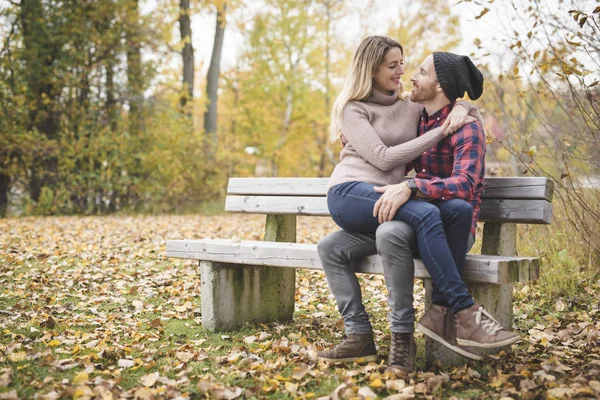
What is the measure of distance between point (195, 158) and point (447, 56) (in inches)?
424

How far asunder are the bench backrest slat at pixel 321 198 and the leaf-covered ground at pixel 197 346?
2.51 ft

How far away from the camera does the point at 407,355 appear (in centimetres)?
289

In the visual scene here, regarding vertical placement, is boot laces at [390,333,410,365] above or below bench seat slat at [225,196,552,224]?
below

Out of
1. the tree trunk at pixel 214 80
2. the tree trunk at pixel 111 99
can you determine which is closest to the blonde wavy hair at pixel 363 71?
the tree trunk at pixel 111 99

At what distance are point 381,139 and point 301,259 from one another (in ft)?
2.67

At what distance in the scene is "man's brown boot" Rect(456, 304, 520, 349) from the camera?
106 inches

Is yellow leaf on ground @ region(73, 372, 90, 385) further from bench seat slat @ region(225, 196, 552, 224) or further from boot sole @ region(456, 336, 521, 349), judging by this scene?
boot sole @ region(456, 336, 521, 349)

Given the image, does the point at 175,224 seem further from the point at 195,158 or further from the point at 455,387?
the point at 455,387

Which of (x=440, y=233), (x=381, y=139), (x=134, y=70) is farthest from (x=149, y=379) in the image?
(x=134, y=70)

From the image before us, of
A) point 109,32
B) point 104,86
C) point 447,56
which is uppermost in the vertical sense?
point 109,32

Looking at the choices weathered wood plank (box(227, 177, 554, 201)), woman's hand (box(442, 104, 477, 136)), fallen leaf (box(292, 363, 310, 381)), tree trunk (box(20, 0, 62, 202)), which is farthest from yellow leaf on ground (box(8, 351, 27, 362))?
tree trunk (box(20, 0, 62, 202))

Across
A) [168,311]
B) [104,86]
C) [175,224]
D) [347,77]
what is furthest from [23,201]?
[347,77]

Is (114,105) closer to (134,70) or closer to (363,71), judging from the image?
(134,70)

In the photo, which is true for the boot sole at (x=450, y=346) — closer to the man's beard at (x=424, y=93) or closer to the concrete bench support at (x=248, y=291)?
the man's beard at (x=424, y=93)
